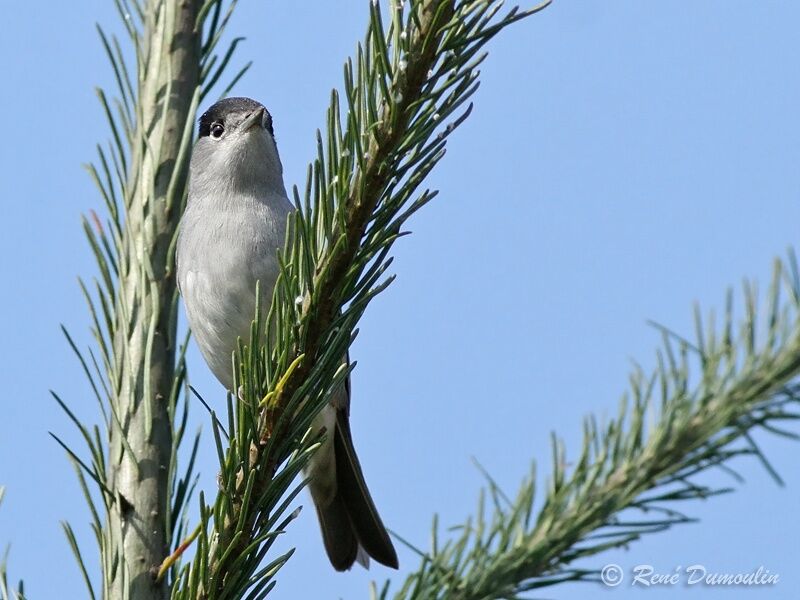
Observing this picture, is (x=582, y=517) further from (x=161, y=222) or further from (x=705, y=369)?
(x=161, y=222)

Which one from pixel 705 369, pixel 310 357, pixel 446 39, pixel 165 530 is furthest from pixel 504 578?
pixel 165 530

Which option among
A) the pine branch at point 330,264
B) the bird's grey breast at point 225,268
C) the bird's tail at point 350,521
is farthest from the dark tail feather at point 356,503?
the pine branch at point 330,264

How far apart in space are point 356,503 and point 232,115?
6.20 feet

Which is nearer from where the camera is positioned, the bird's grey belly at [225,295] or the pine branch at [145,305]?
the pine branch at [145,305]

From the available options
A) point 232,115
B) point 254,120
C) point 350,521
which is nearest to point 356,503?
point 350,521

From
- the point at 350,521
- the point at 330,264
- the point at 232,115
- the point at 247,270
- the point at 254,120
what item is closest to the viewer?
the point at 330,264

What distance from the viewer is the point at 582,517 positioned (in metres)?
1.43

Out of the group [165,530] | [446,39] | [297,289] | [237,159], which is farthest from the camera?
[237,159]

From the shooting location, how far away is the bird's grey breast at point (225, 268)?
147 inches

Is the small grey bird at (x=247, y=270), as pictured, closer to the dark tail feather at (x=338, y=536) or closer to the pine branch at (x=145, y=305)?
the dark tail feather at (x=338, y=536)

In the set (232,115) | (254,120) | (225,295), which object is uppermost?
(232,115)

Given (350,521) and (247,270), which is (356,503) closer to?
(350,521)

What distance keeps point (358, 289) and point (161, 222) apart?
934mm

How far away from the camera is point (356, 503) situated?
4.01m
